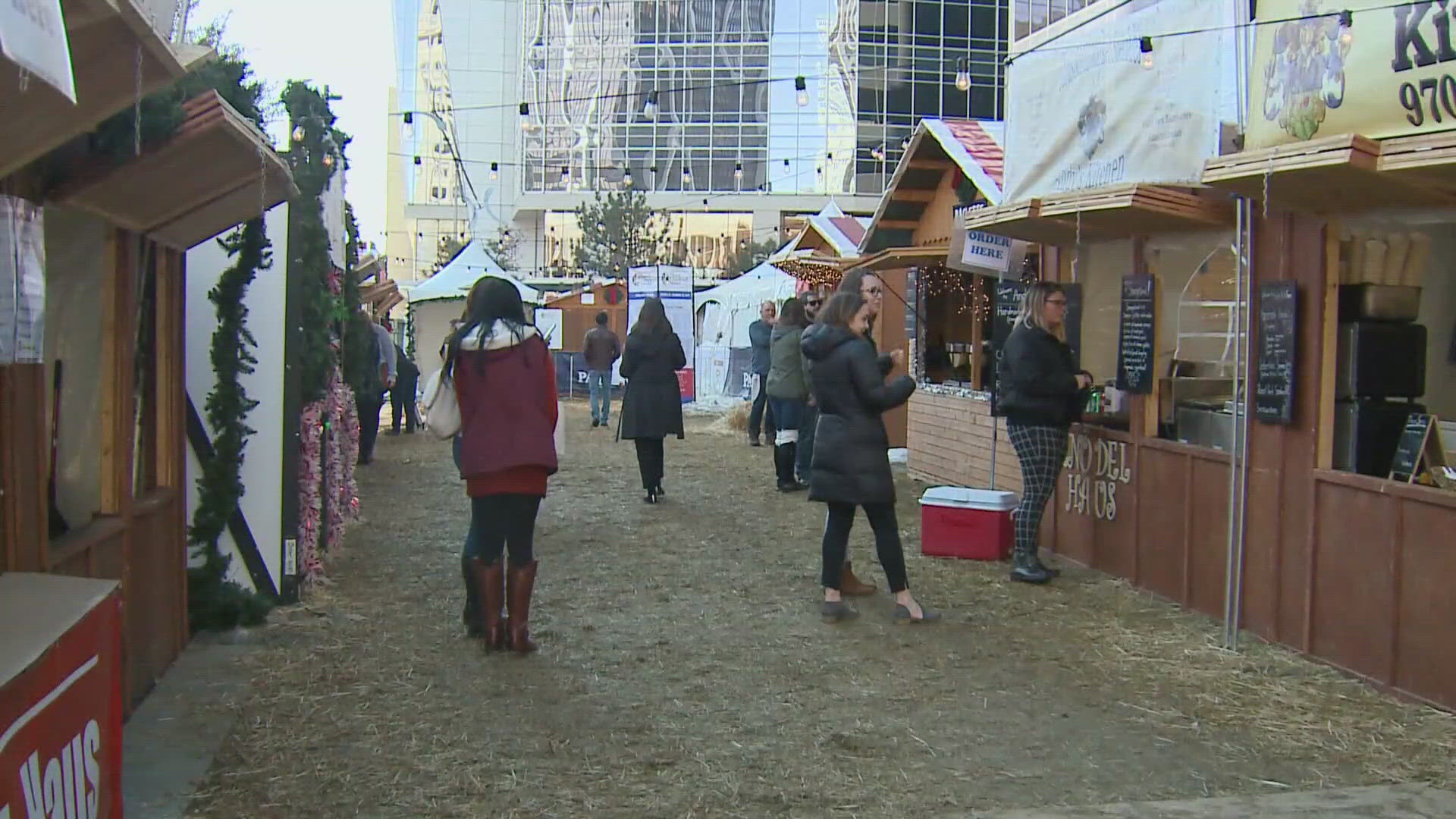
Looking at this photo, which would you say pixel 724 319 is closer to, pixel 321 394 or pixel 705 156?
pixel 321 394

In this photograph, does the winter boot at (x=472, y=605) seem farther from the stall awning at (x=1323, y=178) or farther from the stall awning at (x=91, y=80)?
the stall awning at (x=1323, y=178)

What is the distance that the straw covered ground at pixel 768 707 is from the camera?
428 cm

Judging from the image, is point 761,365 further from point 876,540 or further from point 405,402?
point 876,540

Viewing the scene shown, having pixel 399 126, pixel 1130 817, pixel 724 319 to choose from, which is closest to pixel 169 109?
pixel 1130 817

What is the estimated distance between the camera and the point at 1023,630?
21.3 ft

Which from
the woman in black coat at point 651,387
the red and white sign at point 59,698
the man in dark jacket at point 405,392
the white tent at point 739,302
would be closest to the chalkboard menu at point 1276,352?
the red and white sign at point 59,698

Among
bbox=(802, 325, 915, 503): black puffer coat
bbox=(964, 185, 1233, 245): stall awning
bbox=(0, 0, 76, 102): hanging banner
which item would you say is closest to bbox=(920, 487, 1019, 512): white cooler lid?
bbox=(964, 185, 1233, 245): stall awning

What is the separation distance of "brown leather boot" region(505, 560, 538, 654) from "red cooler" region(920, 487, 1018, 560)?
3237 millimetres

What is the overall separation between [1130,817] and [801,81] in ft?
61.3

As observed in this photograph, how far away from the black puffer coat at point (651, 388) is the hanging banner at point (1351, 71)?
5.22 metres

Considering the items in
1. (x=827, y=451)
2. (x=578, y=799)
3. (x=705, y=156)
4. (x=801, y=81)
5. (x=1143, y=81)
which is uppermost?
(x=705, y=156)

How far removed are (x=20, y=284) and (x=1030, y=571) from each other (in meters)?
5.45

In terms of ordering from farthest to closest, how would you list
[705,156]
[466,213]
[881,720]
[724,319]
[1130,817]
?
[466,213] < [705,156] < [724,319] < [881,720] < [1130,817]

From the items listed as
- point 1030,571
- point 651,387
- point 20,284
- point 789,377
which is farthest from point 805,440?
point 20,284
